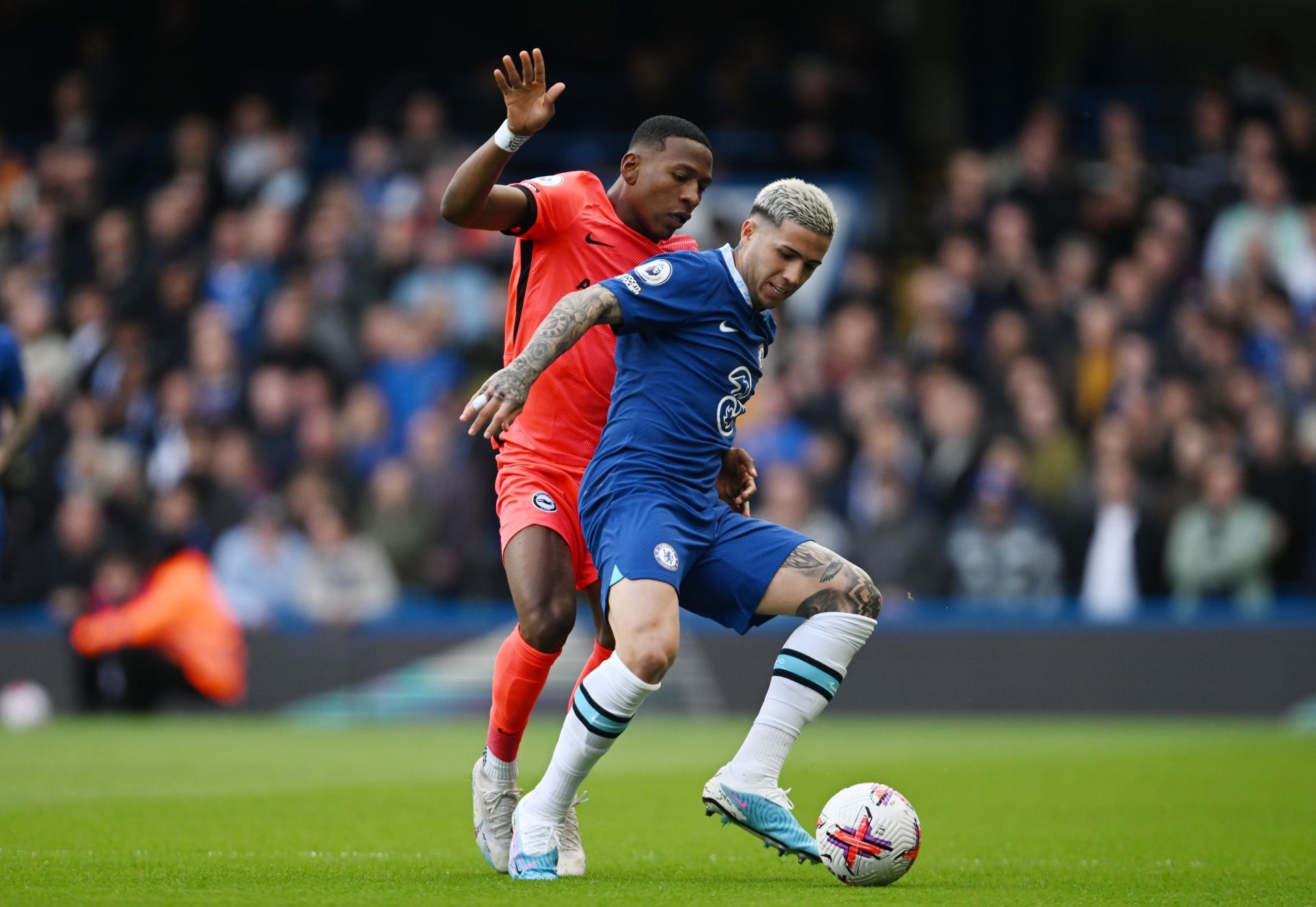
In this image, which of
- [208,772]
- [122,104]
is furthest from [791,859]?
[122,104]

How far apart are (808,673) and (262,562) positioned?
9837 millimetres

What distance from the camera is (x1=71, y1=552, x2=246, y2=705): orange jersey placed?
1446 centimetres

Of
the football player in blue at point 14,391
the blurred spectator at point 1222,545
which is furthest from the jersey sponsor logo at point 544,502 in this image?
the blurred spectator at point 1222,545

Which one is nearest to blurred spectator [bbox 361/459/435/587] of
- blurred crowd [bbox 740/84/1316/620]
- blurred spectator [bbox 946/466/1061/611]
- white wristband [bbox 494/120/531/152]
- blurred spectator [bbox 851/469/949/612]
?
blurred crowd [bbox 740/84/1316/620]

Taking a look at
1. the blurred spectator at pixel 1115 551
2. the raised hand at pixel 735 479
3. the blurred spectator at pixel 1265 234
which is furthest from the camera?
the blurred spectator at pixel 1265 234

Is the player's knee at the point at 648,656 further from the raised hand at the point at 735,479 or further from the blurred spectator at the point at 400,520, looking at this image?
the blurred spectator at the point at 400,520

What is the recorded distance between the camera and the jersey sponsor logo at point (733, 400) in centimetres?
608

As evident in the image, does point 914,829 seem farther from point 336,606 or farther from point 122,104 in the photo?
point 122,104

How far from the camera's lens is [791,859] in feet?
21.4

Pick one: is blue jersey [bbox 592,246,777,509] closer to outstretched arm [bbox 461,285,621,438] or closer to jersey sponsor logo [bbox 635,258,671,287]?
jersey sponsor logo [bbox 635,258,671,287]

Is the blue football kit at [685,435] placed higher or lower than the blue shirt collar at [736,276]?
lower

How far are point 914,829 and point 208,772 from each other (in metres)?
5.18

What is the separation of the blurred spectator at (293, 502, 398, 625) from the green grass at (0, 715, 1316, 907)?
138cm

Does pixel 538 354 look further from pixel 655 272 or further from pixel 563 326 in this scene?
pixel 655 272
